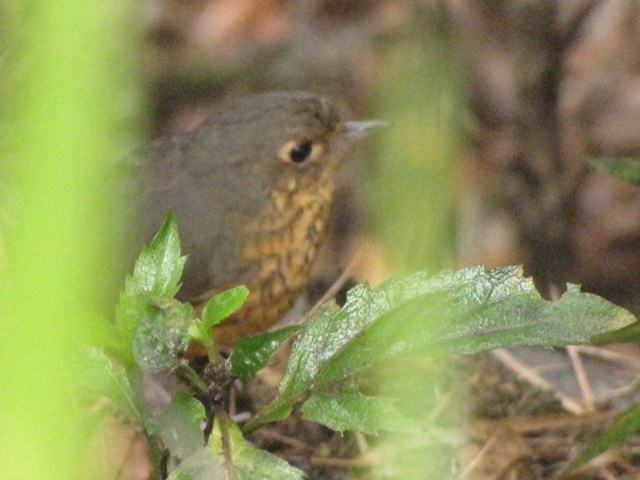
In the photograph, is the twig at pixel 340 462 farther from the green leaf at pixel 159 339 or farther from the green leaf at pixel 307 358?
the green leaf at pixel 159 339

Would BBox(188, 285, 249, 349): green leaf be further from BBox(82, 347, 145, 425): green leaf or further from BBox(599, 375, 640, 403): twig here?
BBox(599, 375, 640, 403): twig

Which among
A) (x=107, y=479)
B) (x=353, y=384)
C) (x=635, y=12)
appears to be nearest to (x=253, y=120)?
(x=107, y=479)

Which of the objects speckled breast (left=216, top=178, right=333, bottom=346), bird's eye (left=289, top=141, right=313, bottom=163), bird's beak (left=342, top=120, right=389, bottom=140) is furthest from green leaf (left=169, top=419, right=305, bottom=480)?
bird's beak (left=342, top=120, right=389, bottom=140)

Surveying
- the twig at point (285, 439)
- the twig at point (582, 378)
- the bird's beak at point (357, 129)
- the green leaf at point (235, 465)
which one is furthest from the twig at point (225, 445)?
the bird's beak at point (357, 129)

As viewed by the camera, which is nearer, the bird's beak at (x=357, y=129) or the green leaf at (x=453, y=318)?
the green leaf at (x=453, y=318)

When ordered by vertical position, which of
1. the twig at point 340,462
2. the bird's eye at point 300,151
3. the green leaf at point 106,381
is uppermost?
the bird's eye at point 300,151
